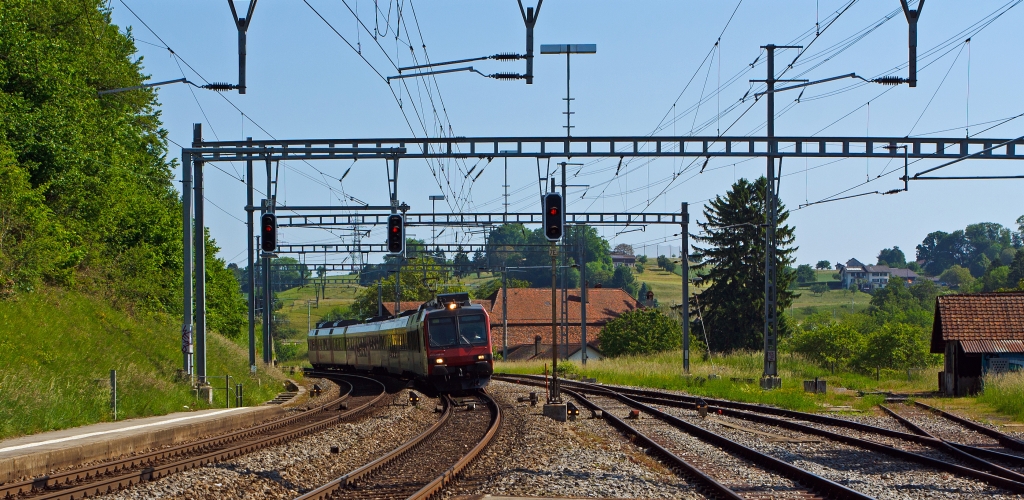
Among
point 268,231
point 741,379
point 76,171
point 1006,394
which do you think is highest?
point 76,171

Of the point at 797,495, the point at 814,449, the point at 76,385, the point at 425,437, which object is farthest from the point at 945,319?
the point at 76,385

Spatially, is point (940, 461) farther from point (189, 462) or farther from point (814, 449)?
point (189, 462)

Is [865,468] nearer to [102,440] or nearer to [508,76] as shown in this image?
[508,76]

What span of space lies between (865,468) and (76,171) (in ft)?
79.2

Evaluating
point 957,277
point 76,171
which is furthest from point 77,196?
point 957,277

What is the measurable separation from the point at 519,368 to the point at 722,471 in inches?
1490

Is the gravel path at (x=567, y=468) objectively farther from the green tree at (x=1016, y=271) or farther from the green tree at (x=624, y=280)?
the green tree at (x=624, y=280)

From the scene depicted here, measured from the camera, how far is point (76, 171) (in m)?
28.4

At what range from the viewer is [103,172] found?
3081 centimetres

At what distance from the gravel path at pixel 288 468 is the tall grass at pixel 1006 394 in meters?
13.8

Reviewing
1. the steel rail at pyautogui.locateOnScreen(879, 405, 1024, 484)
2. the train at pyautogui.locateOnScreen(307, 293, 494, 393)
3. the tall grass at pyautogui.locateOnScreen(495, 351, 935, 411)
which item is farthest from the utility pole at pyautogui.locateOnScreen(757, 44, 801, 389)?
the steel rail at pyautogui.locateOnScreen(879, 405, 1024, 484)

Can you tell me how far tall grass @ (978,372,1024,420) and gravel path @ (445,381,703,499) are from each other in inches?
409

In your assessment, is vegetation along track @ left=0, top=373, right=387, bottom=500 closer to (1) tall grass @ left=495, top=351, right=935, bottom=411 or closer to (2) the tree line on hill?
(2) the tree line on hill

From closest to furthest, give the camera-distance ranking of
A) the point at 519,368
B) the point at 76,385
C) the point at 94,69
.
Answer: the point at 76,385 < the point at 94,69 < the point at 519,368
